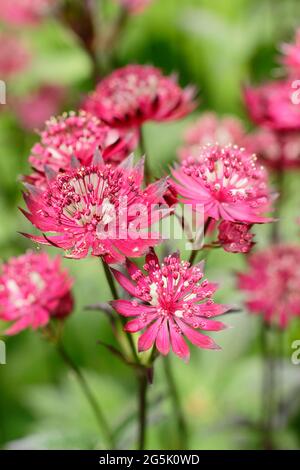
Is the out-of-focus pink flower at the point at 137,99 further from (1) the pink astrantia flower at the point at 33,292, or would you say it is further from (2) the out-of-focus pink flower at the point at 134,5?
(2) the out-of-focus pink flower at the point at 134,5

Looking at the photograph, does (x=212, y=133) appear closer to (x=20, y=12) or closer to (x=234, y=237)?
(x=234, y=237)

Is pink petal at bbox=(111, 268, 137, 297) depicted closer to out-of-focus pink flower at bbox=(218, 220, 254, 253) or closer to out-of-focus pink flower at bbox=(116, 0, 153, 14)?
out-of-focus pink flower at bbox=(218, 220, 254, 253)

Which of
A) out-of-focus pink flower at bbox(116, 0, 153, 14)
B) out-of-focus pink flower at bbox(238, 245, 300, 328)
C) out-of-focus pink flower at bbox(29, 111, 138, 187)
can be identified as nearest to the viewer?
out-of-focus pink flower at bbox(29, 111, 138, 187)

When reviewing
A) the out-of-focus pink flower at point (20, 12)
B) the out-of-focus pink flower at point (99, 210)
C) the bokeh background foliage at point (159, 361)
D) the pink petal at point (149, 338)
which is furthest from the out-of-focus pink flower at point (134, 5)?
the pink petal at point (149, 338)

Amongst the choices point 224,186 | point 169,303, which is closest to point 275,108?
point 224,186

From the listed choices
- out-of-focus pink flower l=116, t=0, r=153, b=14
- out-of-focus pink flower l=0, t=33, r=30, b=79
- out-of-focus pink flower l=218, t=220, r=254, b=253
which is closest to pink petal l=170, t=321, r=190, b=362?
out-of-focus pink flower l=218, t=220, r=254, b=253

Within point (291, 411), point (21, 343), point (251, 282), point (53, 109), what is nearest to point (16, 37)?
point (53, 109)
